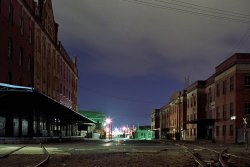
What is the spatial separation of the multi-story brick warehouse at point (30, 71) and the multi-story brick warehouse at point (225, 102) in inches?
855

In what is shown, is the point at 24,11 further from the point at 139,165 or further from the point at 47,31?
the point at 139,165

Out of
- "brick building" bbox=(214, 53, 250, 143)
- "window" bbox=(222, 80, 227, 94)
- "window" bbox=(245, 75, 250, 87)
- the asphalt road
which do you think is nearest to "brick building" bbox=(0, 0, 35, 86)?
the asphalt road

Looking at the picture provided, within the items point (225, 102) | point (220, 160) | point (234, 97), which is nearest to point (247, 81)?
point (234, 97)

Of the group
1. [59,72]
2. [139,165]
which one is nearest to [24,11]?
[59,72]

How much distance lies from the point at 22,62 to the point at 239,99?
29.1 metres

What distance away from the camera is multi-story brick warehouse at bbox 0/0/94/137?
40.0m

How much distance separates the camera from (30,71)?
5156 centimetres

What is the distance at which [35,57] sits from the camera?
5394 centimetres

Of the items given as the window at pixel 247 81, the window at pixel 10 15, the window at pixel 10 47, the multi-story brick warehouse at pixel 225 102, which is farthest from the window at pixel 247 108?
the window at pixel 10 15

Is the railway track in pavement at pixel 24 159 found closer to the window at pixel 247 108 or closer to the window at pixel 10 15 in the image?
the window at pixel 10 15

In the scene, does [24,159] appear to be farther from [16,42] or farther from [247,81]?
Result: [247,81]

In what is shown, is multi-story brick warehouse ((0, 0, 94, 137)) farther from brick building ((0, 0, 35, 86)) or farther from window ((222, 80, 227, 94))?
window ((222, 80, 227, 94))

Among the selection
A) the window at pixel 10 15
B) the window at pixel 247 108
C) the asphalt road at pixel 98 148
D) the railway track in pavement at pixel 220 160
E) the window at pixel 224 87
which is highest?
the window at pixel 10 15

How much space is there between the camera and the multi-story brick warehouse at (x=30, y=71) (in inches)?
1576
